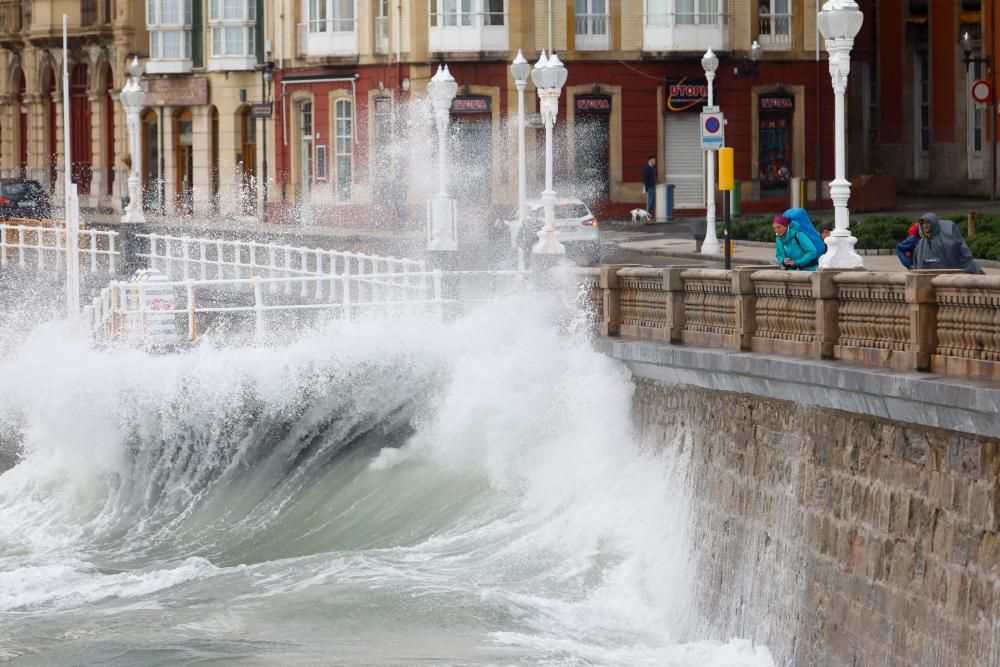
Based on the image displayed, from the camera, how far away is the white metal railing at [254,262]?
28.7 meters

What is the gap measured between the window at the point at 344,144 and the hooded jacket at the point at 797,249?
115 feet

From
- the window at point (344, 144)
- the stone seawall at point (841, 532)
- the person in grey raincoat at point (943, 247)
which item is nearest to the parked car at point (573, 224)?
the window at point (344, 144)

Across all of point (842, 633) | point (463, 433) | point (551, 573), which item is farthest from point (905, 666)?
point (463, 433)

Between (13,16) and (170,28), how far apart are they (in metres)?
12.9

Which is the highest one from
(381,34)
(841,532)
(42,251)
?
(381,34)

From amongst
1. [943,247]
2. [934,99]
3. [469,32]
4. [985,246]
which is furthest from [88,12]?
[943,247]

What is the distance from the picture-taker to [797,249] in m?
19.7

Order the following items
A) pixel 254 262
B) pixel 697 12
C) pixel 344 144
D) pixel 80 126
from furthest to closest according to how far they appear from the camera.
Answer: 1. pixel 80 126
2. pixel 344 144
3. pixel 697 12
4. pixel 254 262

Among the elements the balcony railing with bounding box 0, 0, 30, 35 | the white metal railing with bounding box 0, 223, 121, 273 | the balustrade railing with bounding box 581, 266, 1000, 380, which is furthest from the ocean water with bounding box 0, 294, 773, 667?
the balcony railing with bounding box 0, 0, 30, 35

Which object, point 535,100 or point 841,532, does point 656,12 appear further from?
point 841,532

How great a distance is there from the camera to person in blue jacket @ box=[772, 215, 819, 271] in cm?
1961

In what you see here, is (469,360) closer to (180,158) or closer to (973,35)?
(973,35)

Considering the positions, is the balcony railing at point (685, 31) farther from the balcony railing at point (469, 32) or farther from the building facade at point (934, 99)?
the building facade at point (934, 99)

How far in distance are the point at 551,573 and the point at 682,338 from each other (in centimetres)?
240
